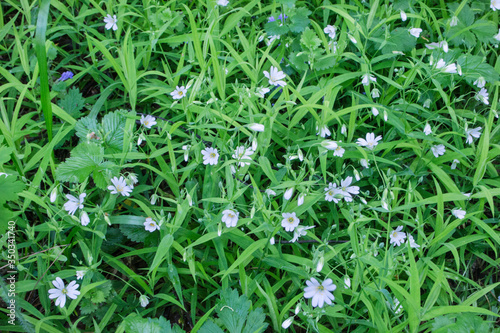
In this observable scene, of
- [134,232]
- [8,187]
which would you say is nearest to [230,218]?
[134,232]

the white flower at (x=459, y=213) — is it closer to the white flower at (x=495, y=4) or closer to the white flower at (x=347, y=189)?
the white flower at (x=347, y=189)

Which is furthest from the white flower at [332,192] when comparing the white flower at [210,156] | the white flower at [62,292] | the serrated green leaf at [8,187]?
the serrated green leaf at [8,187]

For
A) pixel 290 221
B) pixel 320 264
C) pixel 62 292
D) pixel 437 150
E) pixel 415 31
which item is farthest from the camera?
pixel 415 31

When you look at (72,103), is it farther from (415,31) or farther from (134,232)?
(415,31)

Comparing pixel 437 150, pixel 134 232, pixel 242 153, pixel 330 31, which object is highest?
pixel 330 31

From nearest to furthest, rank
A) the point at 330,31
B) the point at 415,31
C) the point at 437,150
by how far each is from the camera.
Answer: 1. the point at 437,150
2. the point at 415,31
3. the point at 330,31

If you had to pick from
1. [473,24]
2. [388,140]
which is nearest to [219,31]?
[388,140]

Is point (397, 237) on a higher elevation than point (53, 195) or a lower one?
lower
